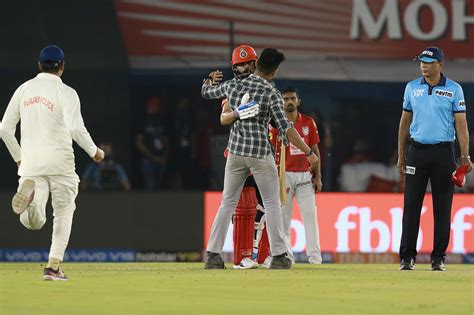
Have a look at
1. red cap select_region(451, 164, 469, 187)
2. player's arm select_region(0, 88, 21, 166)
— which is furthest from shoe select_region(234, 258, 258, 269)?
player's arm select_region(0, 88, 21, 166)

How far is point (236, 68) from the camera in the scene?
14.4 meters

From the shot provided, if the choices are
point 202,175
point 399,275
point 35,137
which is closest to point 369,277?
point 399,275

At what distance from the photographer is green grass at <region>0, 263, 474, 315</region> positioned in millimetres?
10891

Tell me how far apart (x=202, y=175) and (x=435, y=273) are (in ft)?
26.2

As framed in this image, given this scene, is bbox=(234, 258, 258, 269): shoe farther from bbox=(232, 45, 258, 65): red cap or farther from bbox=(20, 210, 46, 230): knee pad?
bbox=(20, 210, 46, 230): knee pad

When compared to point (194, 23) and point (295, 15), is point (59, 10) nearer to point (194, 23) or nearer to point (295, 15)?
point (194, 23)

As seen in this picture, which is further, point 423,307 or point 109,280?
point 109,280

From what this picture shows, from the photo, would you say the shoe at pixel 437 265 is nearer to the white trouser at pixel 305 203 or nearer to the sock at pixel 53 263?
the white trouser at pixel 305 203

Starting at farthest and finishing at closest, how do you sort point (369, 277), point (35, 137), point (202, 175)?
point (202, 175) → point (369, 277) → point (35, 137)

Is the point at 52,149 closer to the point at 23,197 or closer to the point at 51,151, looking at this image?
the point at 51,151

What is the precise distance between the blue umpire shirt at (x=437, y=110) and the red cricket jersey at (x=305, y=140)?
2.13 m

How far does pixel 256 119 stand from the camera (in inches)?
558

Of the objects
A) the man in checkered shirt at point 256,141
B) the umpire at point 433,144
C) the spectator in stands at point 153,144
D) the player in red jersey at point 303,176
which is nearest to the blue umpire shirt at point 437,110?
the umpire at point 433,144

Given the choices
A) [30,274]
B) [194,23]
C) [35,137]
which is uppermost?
[194,23]
